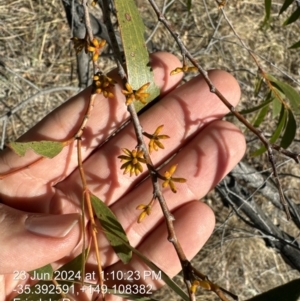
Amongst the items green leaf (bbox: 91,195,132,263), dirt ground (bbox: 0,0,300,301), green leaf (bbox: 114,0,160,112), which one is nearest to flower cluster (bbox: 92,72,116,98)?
green leaf (bbox: 114,0,160,112)

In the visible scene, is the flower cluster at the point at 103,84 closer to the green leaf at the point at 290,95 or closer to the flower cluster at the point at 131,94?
the flower cluster at the point at 131,94

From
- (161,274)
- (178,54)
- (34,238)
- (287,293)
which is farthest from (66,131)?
(178,54)

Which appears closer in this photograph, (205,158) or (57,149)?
(57,149)

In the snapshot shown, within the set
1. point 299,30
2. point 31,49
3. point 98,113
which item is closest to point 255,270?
point 299,30

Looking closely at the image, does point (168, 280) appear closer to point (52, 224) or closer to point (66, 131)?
point (52, 224)

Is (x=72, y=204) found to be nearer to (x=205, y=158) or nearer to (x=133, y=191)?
(x=133, y=191)
